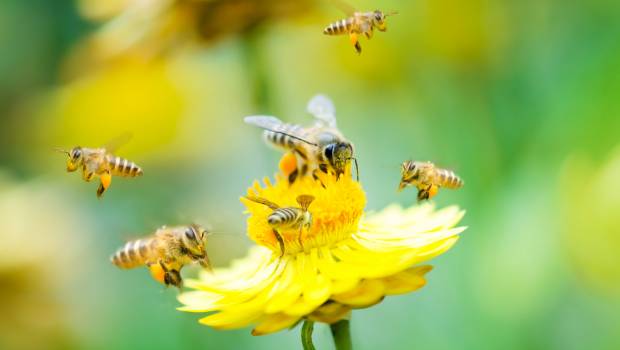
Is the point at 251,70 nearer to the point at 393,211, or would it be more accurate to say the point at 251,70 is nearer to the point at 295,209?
the point at 393,211

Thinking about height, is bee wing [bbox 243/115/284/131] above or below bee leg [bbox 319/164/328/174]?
above

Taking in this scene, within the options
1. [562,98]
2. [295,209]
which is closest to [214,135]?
[562,98]

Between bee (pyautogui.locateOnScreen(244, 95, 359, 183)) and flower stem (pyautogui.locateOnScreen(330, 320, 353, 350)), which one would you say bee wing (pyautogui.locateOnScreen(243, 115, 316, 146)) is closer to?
bee (pyautogui.locateOnScreen(244, 95, 359, 183))

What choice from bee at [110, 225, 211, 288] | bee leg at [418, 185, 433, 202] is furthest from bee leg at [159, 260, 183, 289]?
bee leg at [418, 185, 433, 202]

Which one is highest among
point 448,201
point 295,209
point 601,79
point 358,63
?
point 358,63

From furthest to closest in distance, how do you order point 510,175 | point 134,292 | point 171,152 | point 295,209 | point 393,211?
point 171,152 < point 134,292 < point 510,175 < point 393,211 < point 295,209

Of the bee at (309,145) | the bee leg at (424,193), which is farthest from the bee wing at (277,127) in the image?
the bee leg at (424,193)

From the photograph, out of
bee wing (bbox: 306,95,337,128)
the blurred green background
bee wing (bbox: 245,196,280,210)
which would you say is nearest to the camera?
bee wing (bbox: 245,196,280,210)
